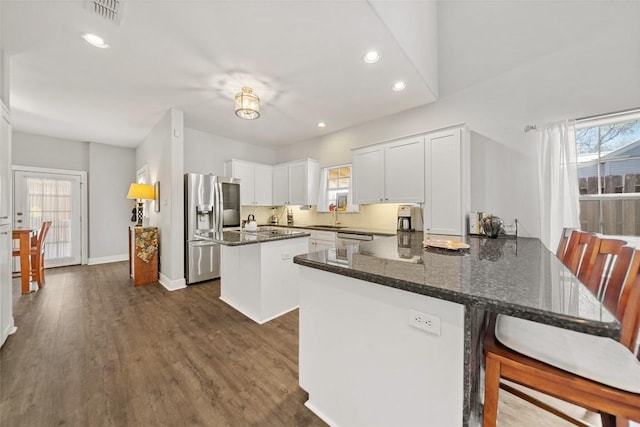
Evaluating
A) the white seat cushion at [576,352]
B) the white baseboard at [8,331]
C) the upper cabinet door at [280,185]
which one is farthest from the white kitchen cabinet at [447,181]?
the white baseboard at [8,331]

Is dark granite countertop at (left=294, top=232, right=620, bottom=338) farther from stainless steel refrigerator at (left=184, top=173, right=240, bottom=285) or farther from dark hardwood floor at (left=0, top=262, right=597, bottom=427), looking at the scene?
stainless steel refrigerator at (left=184, top=173, right=240, bottom=285)

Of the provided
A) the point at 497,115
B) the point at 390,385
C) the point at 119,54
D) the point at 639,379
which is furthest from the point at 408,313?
the point at 119,54

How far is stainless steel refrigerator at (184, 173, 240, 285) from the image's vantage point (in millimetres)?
3900

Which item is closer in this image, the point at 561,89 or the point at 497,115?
the point at 561,89

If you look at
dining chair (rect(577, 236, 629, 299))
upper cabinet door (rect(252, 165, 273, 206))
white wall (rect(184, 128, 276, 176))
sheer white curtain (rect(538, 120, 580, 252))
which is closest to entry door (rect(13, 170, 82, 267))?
white wall (rect(184, 128, 276, 176))

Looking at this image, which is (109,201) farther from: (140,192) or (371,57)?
(371,57)

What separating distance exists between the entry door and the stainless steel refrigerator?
3.58 metres

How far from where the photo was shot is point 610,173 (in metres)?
2.34

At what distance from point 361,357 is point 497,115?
323cm

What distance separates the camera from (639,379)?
0.78m

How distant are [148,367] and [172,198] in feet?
8.05

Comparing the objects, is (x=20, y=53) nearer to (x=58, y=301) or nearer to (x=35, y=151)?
(x=58, y=301)

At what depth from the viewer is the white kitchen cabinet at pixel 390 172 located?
10.8 ft

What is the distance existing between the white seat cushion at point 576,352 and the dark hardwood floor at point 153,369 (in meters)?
0.84
